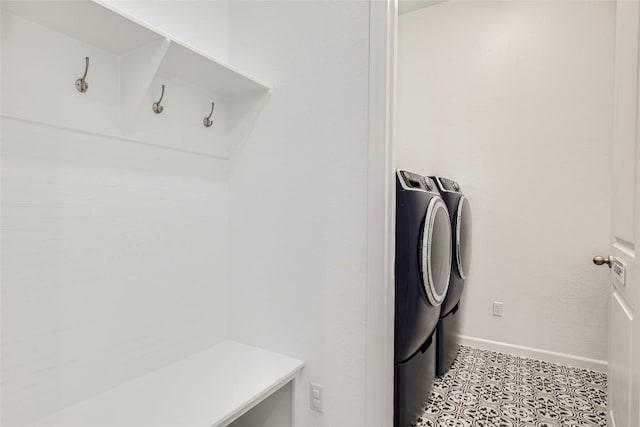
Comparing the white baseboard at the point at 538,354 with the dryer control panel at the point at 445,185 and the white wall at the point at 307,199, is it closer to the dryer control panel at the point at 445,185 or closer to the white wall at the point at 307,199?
the dryer control panel at the point at 445,185

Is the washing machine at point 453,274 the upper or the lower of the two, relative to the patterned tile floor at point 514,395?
upper

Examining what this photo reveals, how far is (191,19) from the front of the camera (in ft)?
5.06

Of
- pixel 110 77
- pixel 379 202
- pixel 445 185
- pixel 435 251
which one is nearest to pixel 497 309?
pixel 445 185

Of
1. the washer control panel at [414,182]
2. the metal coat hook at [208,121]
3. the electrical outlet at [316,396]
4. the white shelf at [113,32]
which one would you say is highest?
the white shelf at [113,32]

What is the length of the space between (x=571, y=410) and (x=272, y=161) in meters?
2.00

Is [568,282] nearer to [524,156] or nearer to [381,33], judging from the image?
[524,156]

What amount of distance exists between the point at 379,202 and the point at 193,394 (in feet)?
3.06

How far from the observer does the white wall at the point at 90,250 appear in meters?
1.04

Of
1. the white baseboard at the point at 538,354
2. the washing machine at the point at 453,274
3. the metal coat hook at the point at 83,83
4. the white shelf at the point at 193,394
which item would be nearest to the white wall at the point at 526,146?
the white baseboard at the point at 538,354

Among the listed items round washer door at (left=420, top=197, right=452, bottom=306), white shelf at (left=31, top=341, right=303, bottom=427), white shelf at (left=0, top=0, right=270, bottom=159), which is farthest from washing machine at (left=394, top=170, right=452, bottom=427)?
white shelf at (left=0, top=0, right=270, bottom=159)

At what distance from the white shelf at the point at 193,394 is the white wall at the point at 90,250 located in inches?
2.3

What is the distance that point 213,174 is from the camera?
1657mm

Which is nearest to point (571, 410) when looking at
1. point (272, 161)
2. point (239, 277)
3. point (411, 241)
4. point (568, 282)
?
point (568, 282)

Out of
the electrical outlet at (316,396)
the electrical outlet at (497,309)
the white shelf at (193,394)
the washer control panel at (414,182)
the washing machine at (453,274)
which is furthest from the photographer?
the electrical outlet at (497,309)
